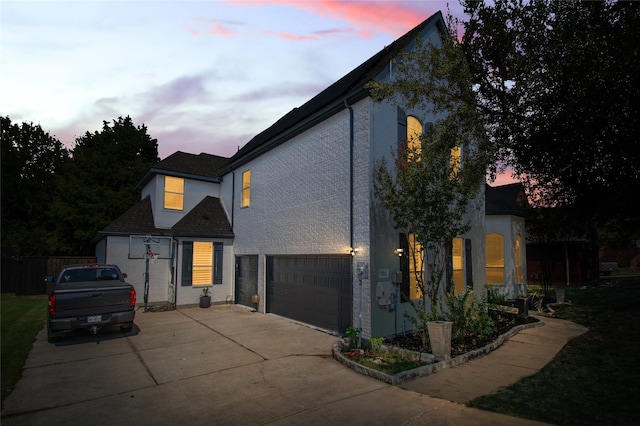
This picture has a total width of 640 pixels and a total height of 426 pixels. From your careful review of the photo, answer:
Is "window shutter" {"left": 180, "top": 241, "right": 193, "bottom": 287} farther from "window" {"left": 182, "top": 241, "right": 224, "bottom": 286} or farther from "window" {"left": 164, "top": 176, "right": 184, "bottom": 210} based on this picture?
"window" {"left": 164, "top": 176, "right": 184, "bottom": 210}

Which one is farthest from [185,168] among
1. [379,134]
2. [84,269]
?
[379,134]

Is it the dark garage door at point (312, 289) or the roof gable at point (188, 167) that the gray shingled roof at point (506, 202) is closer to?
the dark garage door at point (312, 289)

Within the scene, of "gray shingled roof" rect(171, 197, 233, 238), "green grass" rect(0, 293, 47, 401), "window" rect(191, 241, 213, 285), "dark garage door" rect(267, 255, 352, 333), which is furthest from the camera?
"window" rect(191, 241, 213, 285)

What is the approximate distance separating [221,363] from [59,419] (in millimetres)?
3180

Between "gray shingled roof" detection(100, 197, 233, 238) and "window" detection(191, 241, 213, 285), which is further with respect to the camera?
"window" detection(191, 241, 213, 285)

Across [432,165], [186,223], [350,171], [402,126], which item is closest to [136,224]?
[186,223]

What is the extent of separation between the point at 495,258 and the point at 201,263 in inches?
570

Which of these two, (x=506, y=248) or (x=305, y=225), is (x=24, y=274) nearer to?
(x=305, y=225)

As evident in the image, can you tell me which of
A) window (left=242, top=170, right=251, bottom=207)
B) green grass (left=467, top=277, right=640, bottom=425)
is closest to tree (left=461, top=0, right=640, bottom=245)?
green grass (left=467, top=277, right=640, bottom=425)

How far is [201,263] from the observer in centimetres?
1692

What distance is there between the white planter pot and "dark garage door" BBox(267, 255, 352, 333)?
2872 mm

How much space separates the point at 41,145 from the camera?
4256 cm

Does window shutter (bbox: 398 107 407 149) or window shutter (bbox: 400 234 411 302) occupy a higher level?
window shutter (bbox: 398 107 407 149)

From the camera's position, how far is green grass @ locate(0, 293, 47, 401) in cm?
723
